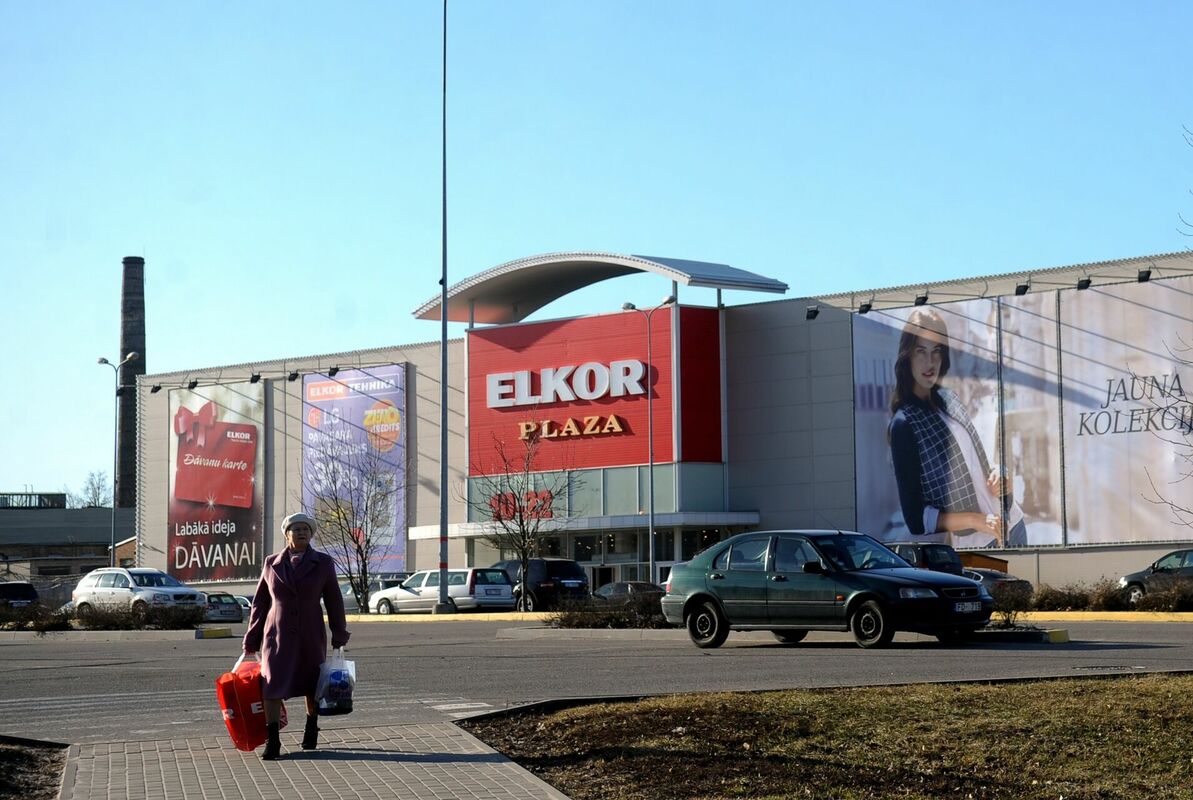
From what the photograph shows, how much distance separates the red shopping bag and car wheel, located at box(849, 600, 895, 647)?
425 inches

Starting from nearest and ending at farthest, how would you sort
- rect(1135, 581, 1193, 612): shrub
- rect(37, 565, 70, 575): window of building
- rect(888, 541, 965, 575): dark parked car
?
rect(1135, 581, 1193, 612): shrub, rect(888, 541, 965, 575): dark parked car, rect(37, 565, 70, 575): window of building

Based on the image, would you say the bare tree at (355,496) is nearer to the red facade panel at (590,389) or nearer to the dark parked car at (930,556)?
the red facade panel at (590,389)

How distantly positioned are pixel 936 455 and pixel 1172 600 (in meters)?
26.1

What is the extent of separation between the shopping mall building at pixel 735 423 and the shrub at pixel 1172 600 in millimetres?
17394

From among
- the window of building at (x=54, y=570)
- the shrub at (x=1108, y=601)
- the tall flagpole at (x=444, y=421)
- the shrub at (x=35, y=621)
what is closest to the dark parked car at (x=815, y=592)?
the shrub at (x=1108, y=601)

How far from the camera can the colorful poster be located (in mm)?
66750

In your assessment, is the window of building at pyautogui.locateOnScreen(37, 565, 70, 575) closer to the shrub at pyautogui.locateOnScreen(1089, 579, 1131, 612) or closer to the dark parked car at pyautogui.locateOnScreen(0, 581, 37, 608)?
the dark parked car at pyautogui.locateOnScreen(0, 581, 37, 608)

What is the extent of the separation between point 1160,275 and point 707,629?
115ft

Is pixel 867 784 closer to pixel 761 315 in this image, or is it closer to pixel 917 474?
pixel 917 474

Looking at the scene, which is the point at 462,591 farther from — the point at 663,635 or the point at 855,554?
the point at 855,554

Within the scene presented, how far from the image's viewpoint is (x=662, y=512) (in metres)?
59.1

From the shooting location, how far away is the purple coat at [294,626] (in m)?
10.2

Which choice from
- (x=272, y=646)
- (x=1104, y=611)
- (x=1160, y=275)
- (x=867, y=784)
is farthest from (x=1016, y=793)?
(x=1160, y=275)

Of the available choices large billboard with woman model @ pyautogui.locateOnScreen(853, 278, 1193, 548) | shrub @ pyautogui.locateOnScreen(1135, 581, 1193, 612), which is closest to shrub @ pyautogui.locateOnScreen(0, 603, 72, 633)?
shrub @ pyautogui.locateOnScreen(1135, 581, 1193, 612)
